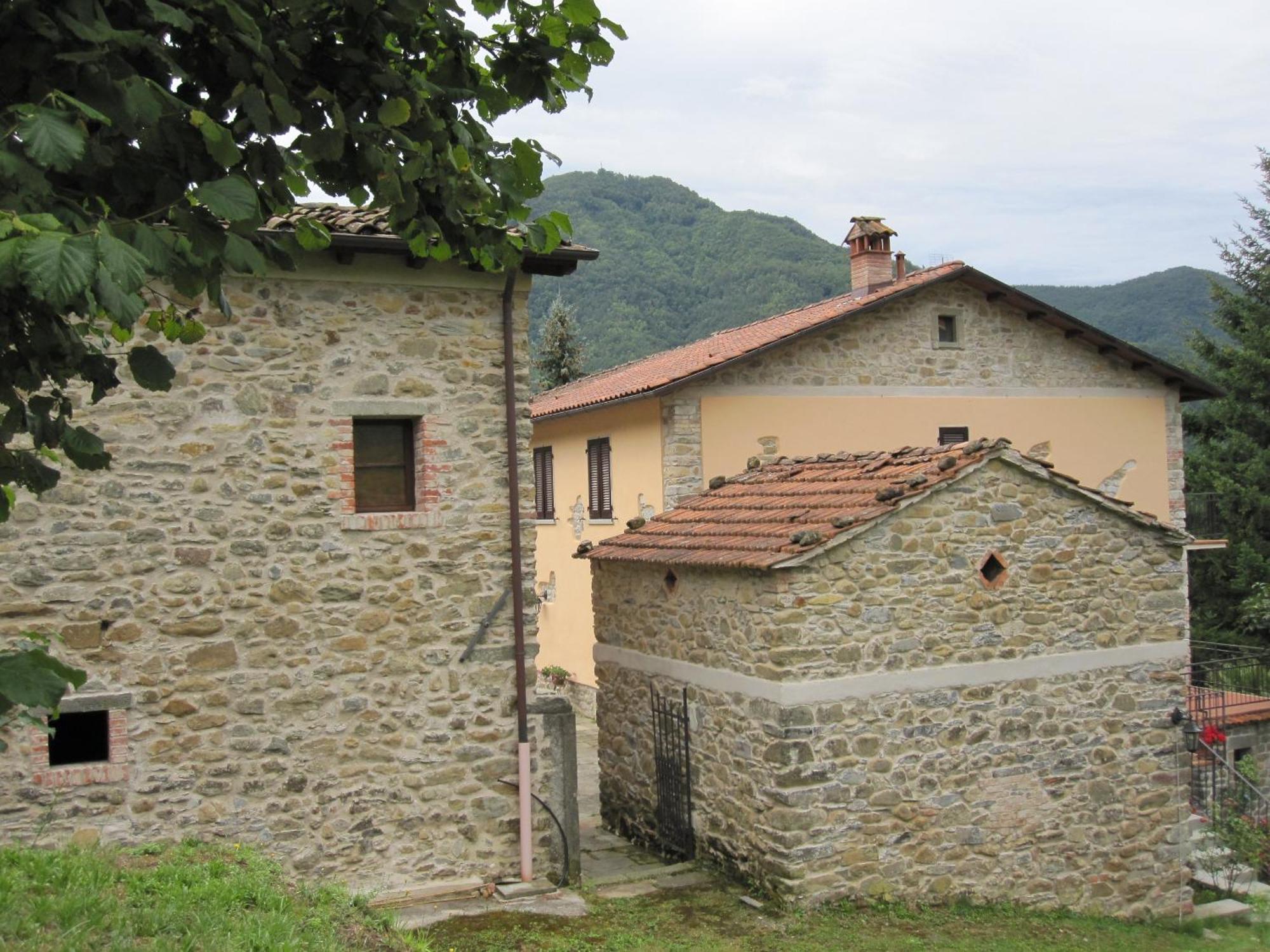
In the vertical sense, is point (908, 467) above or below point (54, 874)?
above

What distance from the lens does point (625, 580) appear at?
1114cm

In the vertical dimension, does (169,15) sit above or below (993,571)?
above

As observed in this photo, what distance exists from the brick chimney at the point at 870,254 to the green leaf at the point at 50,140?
14.9m

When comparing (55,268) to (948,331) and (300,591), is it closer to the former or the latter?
(300,591)

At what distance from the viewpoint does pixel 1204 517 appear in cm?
2402

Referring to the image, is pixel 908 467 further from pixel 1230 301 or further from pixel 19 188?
pixel 1230 301

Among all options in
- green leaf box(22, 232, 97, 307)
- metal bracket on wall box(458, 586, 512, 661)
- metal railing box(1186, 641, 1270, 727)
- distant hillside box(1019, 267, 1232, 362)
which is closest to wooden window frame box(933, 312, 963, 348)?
metal railing box(1186, 641, 1270, 727)

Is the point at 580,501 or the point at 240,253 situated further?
the point at 580,501

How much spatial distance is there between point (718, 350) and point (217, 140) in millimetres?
12535

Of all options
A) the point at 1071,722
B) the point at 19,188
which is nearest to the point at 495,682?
the point at 1071,722

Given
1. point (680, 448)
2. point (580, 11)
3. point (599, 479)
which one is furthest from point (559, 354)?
point (580, 11)

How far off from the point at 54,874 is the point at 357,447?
3947 millimetres

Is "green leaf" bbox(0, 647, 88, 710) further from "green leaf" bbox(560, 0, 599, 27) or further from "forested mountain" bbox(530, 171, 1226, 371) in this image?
"forested mountain" bbox(530, 171, 1226, 371)

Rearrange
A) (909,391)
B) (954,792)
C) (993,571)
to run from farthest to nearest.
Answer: (909,391)
(993,571)
(954,792)
